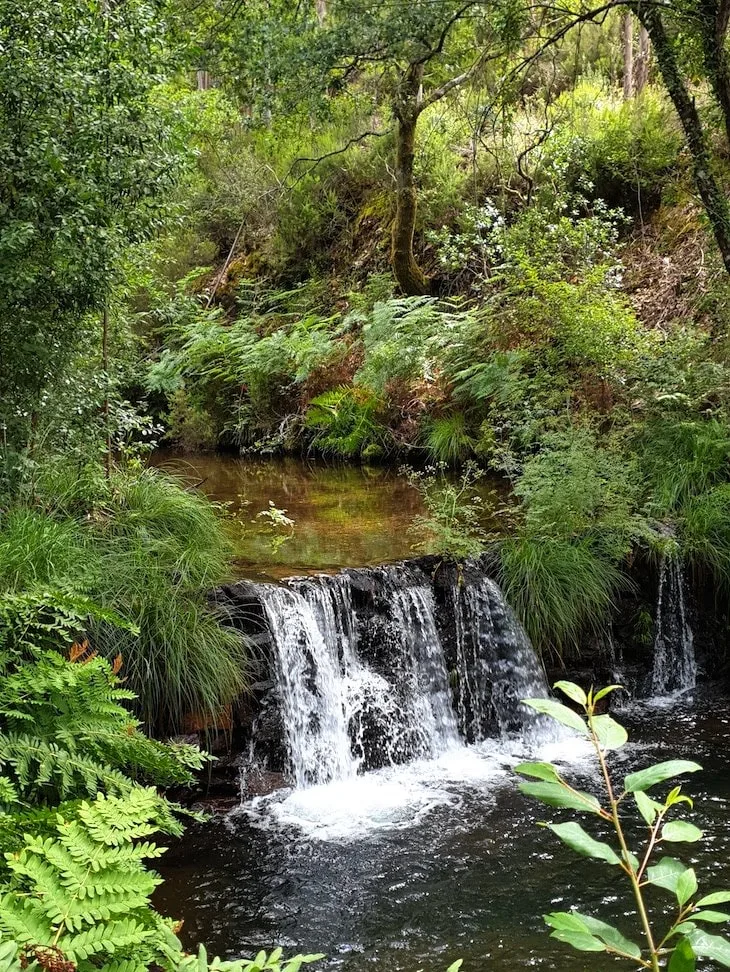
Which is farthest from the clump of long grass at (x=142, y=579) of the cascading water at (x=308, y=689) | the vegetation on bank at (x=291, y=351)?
the cascading water at (x=308, y=689)

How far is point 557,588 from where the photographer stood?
7578mm

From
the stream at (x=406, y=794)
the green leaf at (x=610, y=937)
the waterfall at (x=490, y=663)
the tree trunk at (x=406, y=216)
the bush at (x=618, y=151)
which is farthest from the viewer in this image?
the bush at (x=618, y=151)

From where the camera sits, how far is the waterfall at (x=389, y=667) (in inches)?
262

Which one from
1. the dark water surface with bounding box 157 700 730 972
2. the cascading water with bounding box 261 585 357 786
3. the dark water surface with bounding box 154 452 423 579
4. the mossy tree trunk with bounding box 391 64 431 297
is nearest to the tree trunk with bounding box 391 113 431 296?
the mossy tree trunk with bounding box 391 64 431 297

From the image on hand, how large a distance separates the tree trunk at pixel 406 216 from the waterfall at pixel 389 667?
6.62m

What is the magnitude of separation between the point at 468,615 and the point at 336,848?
2.51 meters

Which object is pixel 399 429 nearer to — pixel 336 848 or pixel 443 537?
pixel 443 537

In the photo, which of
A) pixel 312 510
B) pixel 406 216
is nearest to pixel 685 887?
pixel 312 510

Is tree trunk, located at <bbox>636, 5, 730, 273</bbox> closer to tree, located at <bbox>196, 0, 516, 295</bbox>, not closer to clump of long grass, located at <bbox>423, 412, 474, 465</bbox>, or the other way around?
tree, located at <bbox>196, 0, 516, 295</bbox>

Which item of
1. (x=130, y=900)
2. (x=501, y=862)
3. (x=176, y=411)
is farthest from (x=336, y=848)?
(x=176, y=411)

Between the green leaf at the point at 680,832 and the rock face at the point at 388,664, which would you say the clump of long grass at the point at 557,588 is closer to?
the rock face at the point at 388,664

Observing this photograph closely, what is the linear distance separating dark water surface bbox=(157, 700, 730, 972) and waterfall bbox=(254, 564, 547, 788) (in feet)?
1.22

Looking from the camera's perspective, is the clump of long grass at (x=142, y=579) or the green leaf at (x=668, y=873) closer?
the green leaf at (x=668, y=873)

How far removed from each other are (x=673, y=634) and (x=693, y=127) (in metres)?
4.35
